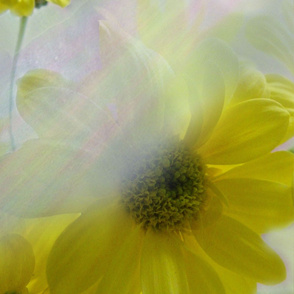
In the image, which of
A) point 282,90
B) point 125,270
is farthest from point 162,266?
point 282,90

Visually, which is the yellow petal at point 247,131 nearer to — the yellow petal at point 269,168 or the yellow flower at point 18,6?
the yellow petal at point 269,168

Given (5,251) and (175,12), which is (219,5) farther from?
(5,251)

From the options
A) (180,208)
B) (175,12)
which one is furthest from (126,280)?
(175,12)

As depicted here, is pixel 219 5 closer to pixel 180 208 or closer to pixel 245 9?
pixel 245 9

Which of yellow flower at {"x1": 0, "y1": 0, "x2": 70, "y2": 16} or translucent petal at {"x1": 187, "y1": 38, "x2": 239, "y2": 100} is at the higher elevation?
yellow flower at {"x1": 0, "y1": 0, "x2": 70, "y2": 16}

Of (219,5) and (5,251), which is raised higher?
(219,5)

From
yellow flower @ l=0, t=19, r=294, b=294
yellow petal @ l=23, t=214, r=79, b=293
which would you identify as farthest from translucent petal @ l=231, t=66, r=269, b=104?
yellow petal @ l=23, t=214, r=79, b=293

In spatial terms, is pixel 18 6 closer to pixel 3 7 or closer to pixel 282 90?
pixel 3 7

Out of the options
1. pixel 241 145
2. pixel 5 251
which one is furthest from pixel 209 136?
pixel 5 251

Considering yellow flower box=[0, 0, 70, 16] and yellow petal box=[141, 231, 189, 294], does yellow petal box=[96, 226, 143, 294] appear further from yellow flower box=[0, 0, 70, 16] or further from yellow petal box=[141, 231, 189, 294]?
yellow flower box=[0, 0, 70, 16]
